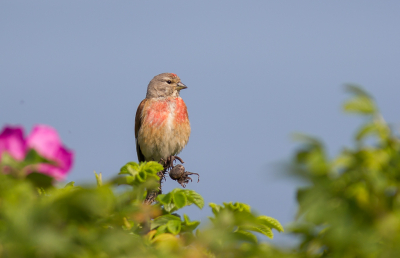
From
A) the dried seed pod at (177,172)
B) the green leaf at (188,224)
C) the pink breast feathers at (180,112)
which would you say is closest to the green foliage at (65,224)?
the green leaf at (188,224)

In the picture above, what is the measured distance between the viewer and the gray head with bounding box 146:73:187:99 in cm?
814

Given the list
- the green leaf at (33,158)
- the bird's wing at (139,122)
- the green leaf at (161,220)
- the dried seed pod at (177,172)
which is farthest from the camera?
the bird's wing at (139,122)

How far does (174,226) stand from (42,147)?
70 cm

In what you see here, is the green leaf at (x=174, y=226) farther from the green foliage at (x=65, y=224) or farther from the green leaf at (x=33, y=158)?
the green leaf at (x=33, y=158)

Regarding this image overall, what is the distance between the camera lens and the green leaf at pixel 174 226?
1797 millimetres

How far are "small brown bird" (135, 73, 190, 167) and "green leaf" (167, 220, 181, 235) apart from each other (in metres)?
5.55

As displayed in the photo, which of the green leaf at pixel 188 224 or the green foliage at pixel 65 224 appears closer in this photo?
the green foliage at pixel 65 224

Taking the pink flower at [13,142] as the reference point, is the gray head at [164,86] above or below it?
above

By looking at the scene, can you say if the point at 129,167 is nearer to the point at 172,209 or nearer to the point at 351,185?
the point at 172,209

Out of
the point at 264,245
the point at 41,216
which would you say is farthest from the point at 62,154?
the point at 264,245

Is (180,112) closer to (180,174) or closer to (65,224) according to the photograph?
(180,174)

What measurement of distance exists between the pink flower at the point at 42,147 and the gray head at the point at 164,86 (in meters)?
6.78

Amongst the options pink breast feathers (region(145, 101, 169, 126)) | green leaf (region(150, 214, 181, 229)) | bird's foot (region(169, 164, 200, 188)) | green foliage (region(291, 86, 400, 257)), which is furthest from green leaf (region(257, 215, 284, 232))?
pink breast feathers (region(145, 101, 169, 126))

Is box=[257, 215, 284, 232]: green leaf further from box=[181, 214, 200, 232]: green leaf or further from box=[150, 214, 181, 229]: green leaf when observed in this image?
box=[150, 214, 181, 229]: green leaf
